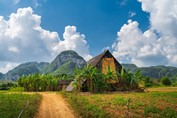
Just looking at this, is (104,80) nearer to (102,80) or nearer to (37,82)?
(102,80)

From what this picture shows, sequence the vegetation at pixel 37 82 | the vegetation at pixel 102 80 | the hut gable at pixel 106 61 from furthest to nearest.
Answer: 1. the vegetation at pixel 37 82
2. the hut gable at pixel 106 61
3. the vegetation at pixel 102 80

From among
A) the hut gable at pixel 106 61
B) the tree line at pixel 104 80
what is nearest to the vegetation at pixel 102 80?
the tree line at pixel 104 80

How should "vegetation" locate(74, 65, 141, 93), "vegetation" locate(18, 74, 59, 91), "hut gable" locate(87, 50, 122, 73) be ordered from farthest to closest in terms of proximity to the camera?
"vegetation" locate(18, 74, 59, 91) < "hut gable" locate(87, 50, 122, 73) < "vegetation" locate(74, 65, 141, 93)

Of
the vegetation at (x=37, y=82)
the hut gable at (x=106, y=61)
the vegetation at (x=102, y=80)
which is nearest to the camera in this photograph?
the vegetation at (x=102, y=80)

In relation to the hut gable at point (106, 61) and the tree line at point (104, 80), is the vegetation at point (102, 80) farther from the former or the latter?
the hut gable at point (106, 61)

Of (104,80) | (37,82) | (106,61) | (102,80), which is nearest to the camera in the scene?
(102,80)

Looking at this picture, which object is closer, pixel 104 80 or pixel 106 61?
pixel 104 80

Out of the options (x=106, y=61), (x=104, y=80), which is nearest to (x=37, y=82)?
(x=106, y=61)

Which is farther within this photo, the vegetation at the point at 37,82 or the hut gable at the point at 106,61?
the vegetation at the point at 37,82

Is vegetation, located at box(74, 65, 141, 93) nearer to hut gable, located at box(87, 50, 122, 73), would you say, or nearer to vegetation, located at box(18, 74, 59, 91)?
hut gable, located at box(87, 50, 122, 73)

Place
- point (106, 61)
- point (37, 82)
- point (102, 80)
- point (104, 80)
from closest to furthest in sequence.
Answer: point (102, 80) → point (104, 80) → point (106, 61) → point (37, 82)

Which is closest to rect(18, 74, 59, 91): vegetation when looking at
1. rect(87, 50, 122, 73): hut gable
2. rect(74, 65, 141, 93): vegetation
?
rect(87, 50, 122, 73): hut gable

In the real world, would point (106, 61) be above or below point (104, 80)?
above

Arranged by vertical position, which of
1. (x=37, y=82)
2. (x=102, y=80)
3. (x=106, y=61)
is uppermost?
(x=106, y=61)
